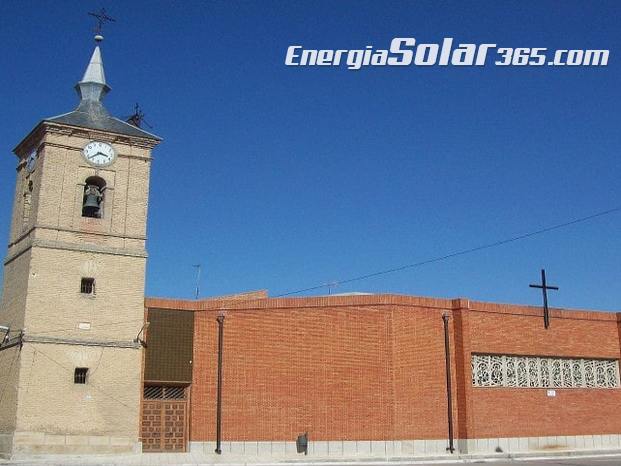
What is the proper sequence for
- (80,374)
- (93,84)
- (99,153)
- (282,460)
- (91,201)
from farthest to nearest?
(93,84), (99,153), (91,201), (80,374), (282,460)

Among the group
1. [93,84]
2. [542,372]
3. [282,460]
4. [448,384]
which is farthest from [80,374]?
[542,372]

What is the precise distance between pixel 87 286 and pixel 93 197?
11.1 feet

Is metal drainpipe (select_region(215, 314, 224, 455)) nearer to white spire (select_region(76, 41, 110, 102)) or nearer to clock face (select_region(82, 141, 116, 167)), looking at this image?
clock face (select_region(82, 141, 116, 167))

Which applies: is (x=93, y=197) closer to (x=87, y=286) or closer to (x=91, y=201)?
(x=91, y=201)

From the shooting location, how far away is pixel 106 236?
28875mm

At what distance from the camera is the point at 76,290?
27.8 m

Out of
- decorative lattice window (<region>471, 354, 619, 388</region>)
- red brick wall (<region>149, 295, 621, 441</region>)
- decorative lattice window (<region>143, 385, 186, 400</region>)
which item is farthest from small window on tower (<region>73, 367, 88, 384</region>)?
decorative lattice window (<region>471, 354, 619, 388</region>)

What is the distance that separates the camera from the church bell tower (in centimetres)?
2647

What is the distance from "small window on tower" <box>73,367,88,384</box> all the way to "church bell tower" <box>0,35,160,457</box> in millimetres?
50

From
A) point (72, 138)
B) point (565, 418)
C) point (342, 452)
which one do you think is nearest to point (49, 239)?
point (72, 138)

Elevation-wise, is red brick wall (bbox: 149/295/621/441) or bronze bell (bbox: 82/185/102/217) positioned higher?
bronze bell (bbox: 82/185/102/217)

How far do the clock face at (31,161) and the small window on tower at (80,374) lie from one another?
802cm

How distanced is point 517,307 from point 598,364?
5166 mm

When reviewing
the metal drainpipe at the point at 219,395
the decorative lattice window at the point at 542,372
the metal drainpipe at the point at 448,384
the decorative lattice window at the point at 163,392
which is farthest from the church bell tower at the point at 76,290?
the decorative lattice window at the point at 542,372
